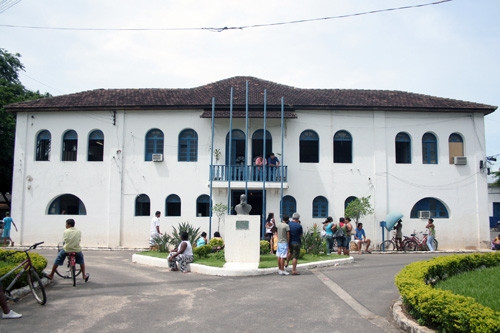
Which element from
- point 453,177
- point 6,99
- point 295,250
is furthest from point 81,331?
point 6,99

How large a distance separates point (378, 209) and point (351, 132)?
3818 mm

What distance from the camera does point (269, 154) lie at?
68.0ft

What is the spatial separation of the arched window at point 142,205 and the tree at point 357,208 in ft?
30.2

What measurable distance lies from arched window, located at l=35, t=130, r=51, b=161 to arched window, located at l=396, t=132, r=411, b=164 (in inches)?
668

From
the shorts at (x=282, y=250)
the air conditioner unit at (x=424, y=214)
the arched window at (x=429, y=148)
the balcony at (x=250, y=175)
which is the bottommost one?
the shorts at (x=282, y=250)

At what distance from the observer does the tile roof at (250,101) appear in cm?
2025

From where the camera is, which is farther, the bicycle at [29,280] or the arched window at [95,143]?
the arched window at [95,143]

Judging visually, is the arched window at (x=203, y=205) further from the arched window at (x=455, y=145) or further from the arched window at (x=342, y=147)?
the arched window at (x=455, y=145)

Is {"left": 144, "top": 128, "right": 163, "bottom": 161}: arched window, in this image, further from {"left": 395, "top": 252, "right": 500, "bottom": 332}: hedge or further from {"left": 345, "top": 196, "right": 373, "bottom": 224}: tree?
{"left": 395, "top": 252, "right": 500, "bottom": 332}: hedge

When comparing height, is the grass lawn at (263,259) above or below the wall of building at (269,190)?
below

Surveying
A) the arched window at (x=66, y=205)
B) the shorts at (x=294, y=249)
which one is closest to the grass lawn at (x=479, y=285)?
the shorts at (x=294, y=249)

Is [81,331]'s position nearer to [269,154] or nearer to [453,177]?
[269,154]

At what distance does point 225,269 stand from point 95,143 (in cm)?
1259

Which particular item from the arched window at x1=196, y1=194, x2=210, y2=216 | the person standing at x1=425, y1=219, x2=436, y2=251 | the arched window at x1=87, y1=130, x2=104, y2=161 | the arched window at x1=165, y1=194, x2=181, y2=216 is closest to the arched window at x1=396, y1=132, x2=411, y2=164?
the person standing at x1=425, y1=219, x2=436, y2=251
